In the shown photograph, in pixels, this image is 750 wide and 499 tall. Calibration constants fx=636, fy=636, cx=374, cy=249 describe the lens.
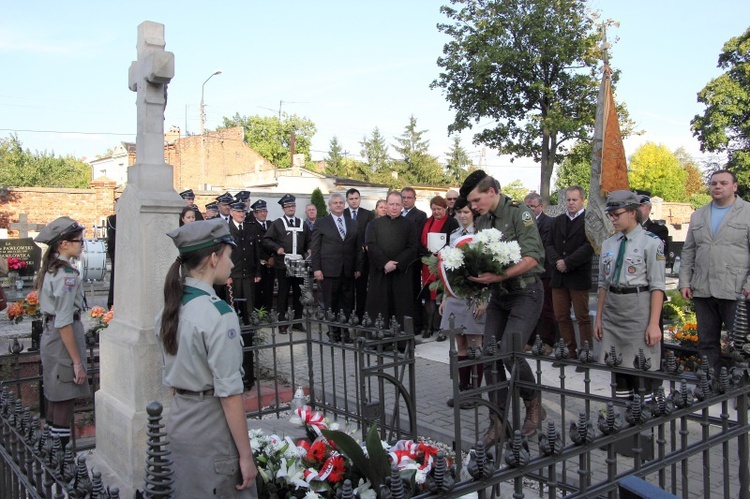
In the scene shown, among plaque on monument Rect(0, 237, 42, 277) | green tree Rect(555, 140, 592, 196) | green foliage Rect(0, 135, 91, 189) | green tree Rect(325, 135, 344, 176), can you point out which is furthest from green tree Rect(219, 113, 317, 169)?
plaque on monument Rect(0, 237, 42, 277)

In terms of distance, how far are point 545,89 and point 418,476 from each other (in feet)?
77.1

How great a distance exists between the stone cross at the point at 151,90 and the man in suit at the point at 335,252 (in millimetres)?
4992

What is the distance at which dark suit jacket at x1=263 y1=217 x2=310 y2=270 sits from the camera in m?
10.5

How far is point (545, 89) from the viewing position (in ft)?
80.1

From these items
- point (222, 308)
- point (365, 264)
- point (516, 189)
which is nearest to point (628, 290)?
point (222, 308)

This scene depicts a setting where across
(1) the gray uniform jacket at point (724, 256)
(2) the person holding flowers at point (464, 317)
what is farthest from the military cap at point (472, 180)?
(1) the gray uniform jacket at point (724, 256)

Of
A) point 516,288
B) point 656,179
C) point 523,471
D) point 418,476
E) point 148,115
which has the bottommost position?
point 418,476

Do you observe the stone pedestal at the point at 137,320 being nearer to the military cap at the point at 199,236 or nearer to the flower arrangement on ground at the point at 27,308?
the military cap at the point at 199,236

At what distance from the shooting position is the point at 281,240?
34.9ft

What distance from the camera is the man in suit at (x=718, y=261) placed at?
18.4 feet

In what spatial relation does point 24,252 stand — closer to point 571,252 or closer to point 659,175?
point 571,252

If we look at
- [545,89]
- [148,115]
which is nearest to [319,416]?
[148,115]

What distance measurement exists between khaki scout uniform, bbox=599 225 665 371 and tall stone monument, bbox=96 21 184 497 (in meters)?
3.38

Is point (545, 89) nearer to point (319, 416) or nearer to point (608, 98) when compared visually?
point (608, 98)
